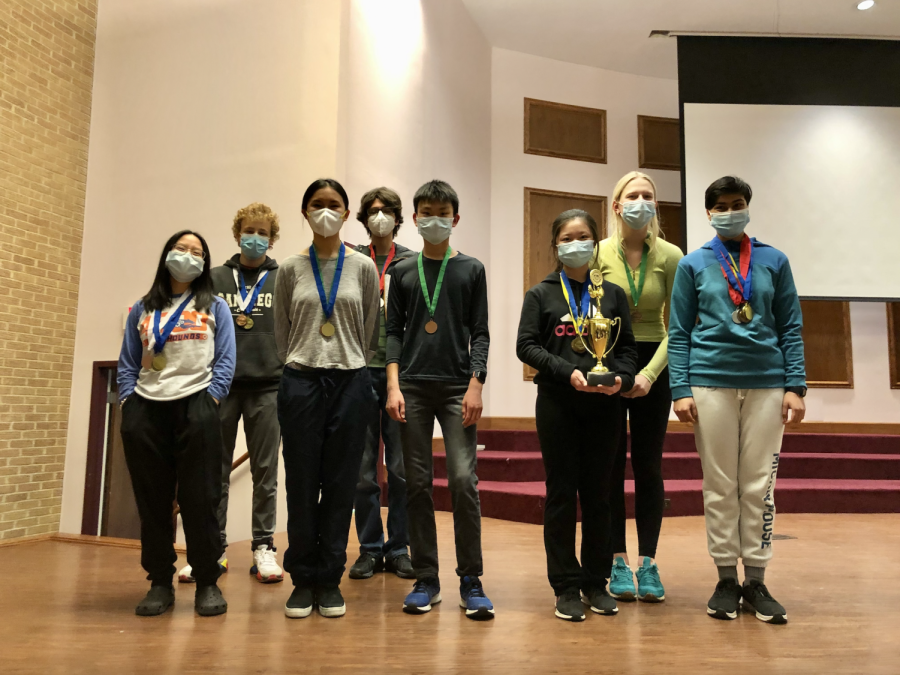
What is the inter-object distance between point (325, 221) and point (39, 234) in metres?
3.50

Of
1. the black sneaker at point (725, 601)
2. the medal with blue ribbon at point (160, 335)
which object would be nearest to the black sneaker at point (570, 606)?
the black sneaker at point (725, 601)

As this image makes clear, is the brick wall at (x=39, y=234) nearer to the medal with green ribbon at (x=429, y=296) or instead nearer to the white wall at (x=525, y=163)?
the medal with green ribbon at (x=429, y=296)

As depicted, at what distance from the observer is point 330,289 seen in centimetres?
234

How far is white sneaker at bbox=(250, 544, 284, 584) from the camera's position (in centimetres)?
272

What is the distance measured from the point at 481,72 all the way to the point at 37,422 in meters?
5.01

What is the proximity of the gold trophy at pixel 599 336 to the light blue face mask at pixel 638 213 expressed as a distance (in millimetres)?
280

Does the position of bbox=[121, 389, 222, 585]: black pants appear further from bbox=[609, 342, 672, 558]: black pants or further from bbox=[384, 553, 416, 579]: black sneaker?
bbox=[609, 342, 672, 558]: black pants

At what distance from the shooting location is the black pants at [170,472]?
92.5 inches

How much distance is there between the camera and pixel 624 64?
7.58 m

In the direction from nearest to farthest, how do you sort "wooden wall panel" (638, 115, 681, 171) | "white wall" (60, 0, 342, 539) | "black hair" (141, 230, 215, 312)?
"black hair" (141, 230, 215, 312)
"white wall" (60, 0, 342, 539)
"wooden wall panel" (638, 115, 681, 171)

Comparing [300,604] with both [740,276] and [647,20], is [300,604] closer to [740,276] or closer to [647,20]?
[740,276]

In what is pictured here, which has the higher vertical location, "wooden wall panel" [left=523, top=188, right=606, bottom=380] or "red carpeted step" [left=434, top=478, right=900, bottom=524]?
"wooden wall panel" [left=523, top=188, right=606, bottom=380]

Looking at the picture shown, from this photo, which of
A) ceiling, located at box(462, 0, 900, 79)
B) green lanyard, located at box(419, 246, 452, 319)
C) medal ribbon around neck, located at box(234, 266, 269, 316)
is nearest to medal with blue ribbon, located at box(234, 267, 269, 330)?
medal ribbon around neck, located at box(234, 266, 269, 316)

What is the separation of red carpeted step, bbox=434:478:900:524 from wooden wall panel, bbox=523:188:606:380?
8.65 ft
